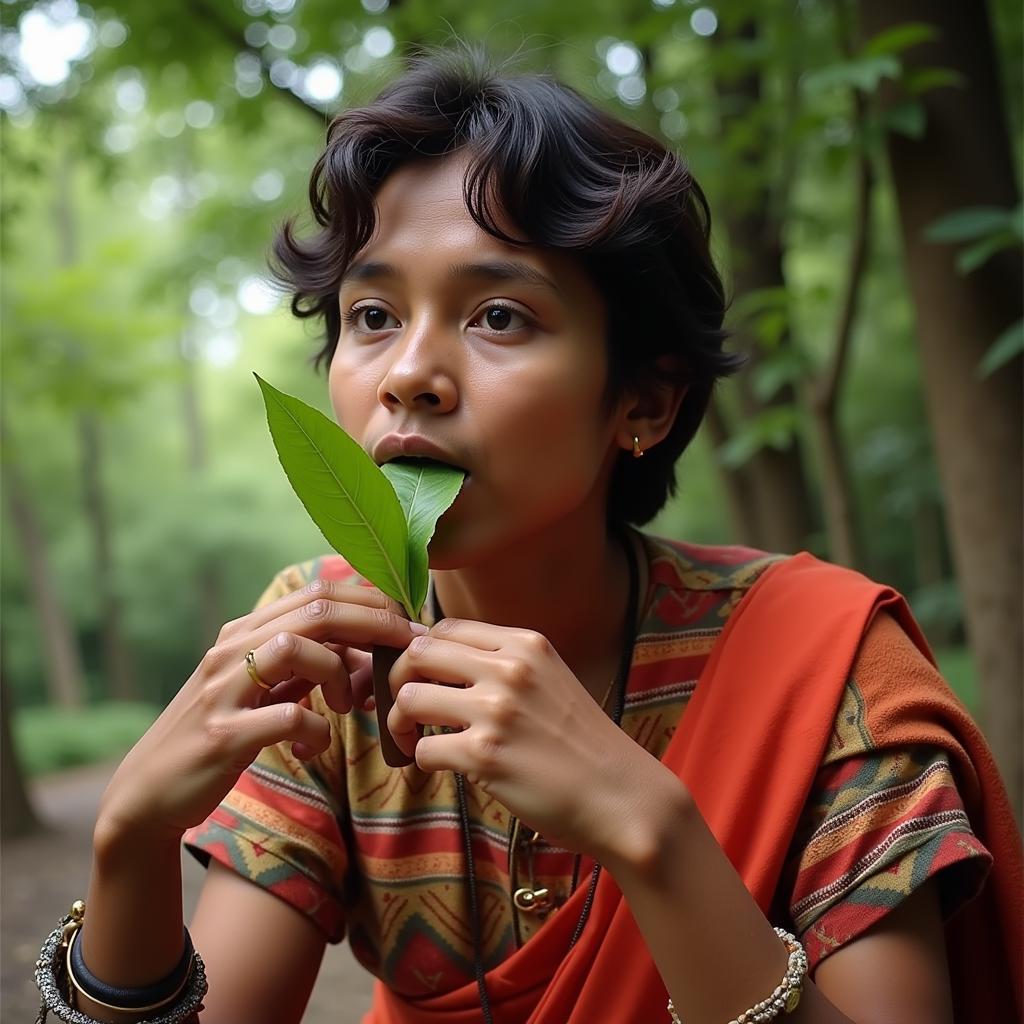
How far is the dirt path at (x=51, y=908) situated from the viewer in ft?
13.2

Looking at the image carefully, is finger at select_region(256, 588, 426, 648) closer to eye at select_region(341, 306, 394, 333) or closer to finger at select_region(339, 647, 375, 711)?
finger at select_region(339, 647, 375, 711)

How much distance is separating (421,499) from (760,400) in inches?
189

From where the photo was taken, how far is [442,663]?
1.47 metres

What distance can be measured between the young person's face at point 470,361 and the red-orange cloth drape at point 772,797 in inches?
17.7

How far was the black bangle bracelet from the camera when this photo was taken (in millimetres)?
1694

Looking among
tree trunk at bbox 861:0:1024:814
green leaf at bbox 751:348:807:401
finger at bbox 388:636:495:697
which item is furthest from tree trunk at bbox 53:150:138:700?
finger at bbox 388:636:495:697

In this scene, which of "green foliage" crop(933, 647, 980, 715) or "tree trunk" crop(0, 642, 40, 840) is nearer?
"tree trunk" crop(0, 642, 40, 840)

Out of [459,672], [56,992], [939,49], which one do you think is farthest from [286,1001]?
[939,49]

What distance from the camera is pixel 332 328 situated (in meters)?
2.26

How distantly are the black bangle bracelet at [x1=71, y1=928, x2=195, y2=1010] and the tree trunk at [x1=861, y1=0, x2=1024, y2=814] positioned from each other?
2.67 metres

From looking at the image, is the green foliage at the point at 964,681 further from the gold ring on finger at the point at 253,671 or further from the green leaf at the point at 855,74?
the gold ring on finger at the point at 253,671

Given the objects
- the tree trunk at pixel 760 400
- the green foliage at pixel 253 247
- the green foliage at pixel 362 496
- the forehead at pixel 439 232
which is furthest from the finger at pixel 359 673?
the tree trunk at pixel 760 400

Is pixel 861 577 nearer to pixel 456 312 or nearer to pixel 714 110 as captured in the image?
pixel 456 312

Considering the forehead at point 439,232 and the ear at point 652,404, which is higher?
the forehead at point 439,232
